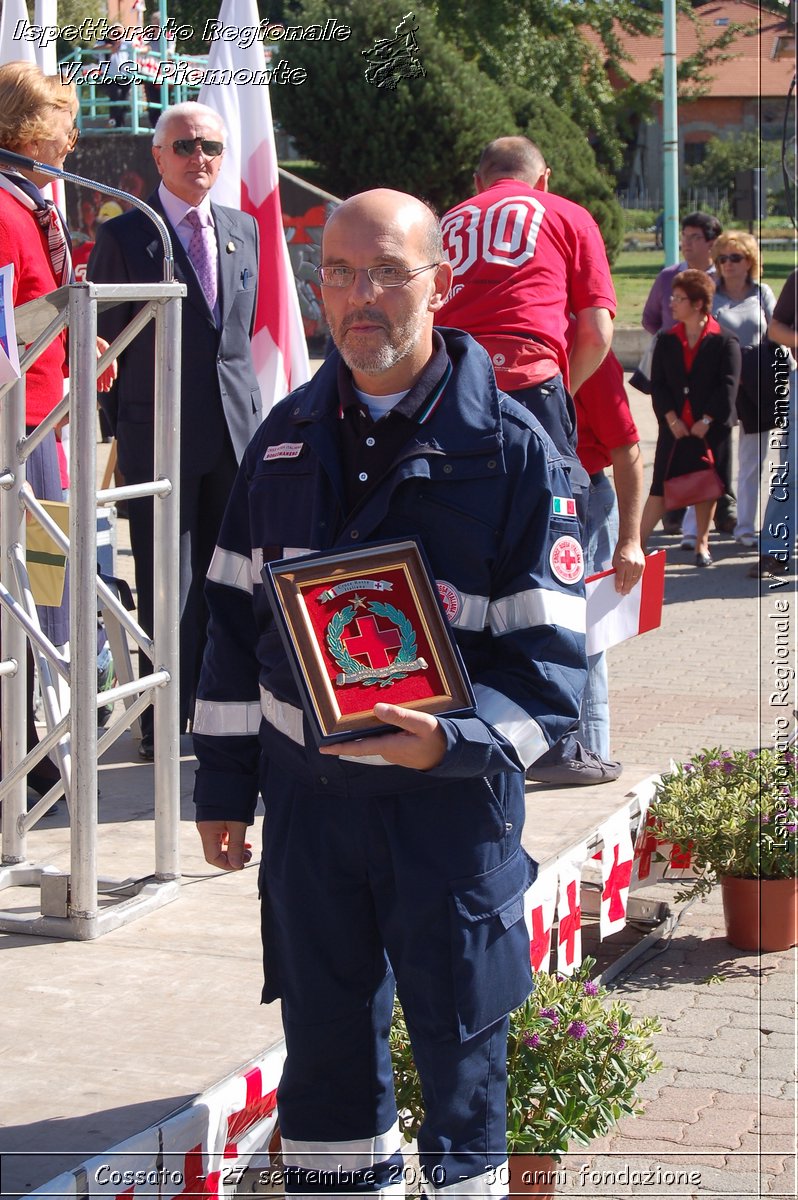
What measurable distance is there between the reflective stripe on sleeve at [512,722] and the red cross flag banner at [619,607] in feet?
7.44

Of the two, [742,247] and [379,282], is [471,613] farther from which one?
[742,247]

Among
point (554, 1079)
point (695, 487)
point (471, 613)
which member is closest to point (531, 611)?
point (471, 613)

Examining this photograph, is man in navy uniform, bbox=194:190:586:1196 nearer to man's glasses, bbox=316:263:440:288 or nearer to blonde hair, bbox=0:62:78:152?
man's glasses, bbox=316:263:440:288

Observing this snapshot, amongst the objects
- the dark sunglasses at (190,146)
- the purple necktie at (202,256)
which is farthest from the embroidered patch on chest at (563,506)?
the dark sunglasses at (190,146)

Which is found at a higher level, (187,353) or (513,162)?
(513,162)

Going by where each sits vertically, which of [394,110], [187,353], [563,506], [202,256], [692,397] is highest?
[394,110]

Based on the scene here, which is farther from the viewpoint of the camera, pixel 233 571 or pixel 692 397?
pixel 692 397

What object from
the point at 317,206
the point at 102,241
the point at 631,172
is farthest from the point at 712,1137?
the point at 631,172

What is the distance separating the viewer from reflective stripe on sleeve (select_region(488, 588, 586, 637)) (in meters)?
2.58

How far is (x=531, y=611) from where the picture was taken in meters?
2.58

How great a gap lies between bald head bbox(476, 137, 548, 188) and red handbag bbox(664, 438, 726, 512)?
5590 millimetres

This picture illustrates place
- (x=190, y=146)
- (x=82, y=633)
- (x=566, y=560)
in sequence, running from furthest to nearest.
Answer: (x=190, y=146) → (x=82, y=633) → (x=566, y=560)

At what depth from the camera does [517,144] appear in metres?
5.20

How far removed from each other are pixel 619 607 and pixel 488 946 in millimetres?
2611
